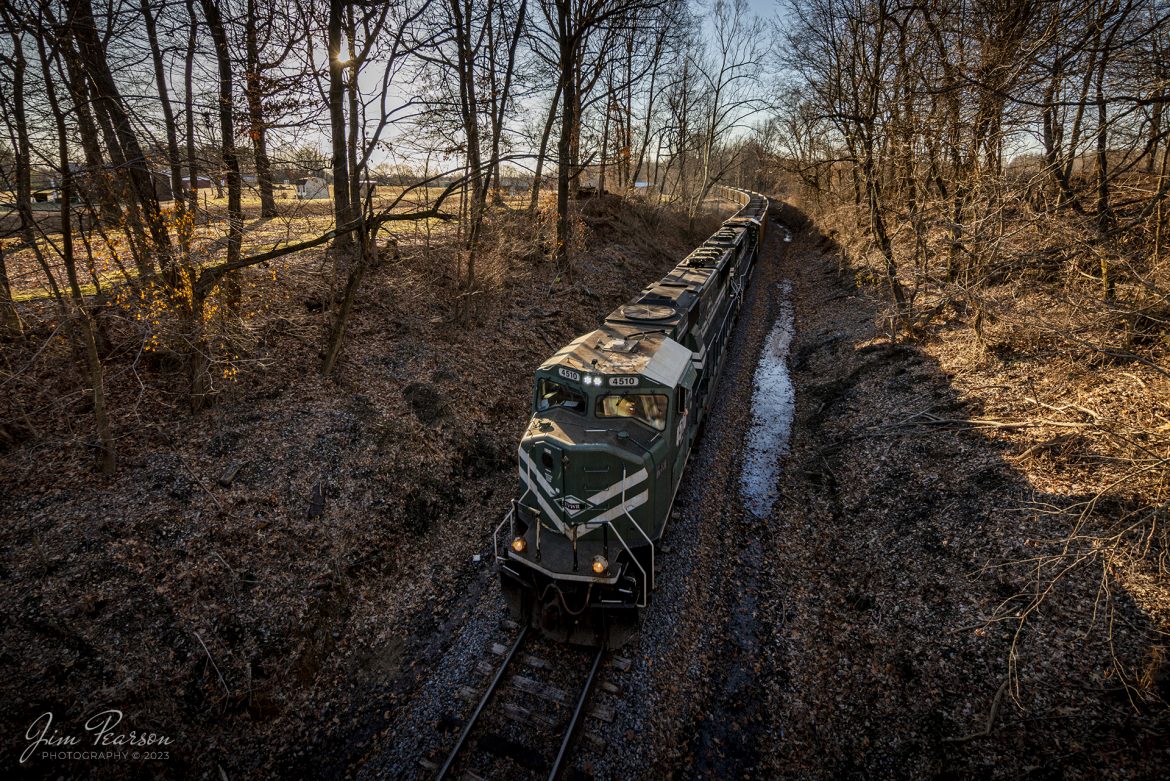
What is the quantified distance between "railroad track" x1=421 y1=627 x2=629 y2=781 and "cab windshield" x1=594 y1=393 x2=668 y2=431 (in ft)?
10.8

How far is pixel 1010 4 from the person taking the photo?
11.6 meters

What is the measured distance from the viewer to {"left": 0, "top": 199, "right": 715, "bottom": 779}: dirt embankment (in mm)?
6031

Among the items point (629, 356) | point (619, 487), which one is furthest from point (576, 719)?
point (629, 356)

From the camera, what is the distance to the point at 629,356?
25.8 ft

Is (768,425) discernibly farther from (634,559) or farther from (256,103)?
(256,103)

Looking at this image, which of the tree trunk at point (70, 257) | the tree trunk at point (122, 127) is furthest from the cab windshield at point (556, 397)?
the tree trunk at point (70, 257)

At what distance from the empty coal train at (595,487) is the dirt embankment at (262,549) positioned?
6.61 ft

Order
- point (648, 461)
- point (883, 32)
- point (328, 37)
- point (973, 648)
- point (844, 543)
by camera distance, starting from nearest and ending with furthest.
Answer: point (973, 648) < point (648, 461) < point (844, 543) < point (328, 37) < point (883, 32)

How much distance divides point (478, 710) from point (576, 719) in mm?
1230

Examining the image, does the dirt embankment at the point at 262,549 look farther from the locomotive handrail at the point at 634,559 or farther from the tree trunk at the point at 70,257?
the locomotive handrail at the point at 634,559

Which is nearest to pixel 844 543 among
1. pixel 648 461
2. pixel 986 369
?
pixel 648 461

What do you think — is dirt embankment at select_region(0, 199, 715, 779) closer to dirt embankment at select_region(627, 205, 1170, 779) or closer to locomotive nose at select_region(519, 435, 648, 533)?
locomotive nose at select_region(519, 435, 648, 533)

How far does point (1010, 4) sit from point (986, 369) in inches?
335

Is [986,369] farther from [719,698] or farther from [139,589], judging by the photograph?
[139,589]
